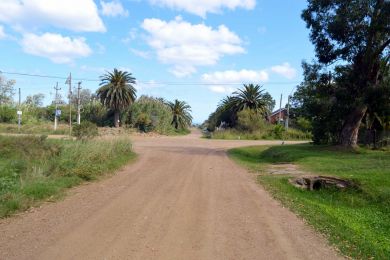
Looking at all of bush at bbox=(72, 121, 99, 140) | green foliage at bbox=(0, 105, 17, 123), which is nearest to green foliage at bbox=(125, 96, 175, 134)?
green foliage at bbox=(0, 105, 17, 123)

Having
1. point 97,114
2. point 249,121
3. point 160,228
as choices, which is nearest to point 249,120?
point 249,121

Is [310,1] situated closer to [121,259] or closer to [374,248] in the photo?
[374,248]

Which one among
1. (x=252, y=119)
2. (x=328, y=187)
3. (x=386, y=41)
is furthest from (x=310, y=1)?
(x=252, y=119)

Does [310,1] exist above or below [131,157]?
above

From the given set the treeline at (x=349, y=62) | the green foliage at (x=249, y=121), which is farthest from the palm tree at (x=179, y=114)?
the treeline at (x=349, y=62)

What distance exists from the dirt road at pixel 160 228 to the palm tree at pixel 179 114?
78.6 metres

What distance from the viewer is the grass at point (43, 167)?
10695mm

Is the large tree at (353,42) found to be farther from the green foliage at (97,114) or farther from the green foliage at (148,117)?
the green foliage at (97,114)

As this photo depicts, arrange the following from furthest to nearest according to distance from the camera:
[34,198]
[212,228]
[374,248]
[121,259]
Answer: [34,198] < [212,228] < [374,248] < [121,259]

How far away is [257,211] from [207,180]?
561 centimetres

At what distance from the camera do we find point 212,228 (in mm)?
8367

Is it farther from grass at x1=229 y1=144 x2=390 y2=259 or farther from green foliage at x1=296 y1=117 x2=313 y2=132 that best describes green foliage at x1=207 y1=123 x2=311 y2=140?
grass at x1=229 y1=144 x2=390 y2=259

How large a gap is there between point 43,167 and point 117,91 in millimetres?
59528

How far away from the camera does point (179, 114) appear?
93.4 m
